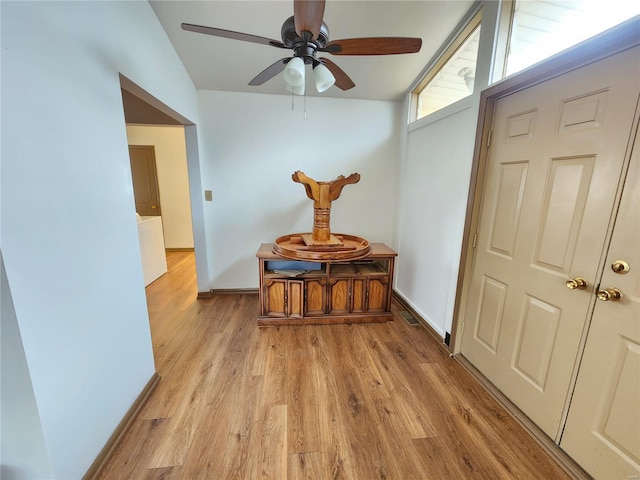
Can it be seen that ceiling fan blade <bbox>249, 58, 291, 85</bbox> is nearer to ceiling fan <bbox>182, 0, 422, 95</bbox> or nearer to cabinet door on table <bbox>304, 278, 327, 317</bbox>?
ceiling fan <bbox>182, 0, 422, 95</bbox>

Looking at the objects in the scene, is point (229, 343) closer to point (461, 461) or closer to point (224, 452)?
point (224, 452)

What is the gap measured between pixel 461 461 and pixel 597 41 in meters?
2.08

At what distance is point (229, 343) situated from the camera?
2.19 m

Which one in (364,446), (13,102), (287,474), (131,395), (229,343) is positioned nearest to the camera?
(13,102)

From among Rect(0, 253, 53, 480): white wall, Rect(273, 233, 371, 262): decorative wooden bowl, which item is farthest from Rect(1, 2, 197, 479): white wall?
Rect(273, 233, 371, 262): decorative wooden bowl

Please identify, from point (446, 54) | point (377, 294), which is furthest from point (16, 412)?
point (446, 54)

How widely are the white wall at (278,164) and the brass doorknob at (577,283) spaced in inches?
83.7

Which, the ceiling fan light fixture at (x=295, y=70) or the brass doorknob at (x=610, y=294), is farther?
the ceiling fan light fixture at (x=295, y=70)

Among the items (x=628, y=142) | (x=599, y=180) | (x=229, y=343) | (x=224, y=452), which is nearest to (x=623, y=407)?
(x=599, y=180)

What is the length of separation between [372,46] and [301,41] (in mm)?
380

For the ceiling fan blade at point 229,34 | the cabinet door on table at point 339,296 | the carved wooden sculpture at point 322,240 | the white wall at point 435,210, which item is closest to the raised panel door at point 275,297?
the carved wooden sculpture at point 322,240

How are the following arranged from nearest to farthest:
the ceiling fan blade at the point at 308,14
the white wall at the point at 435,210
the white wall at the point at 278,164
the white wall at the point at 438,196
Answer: the ceiling fan blade at the point at 308,14 → the white wall at the point at 438,196 → the white wall at the point at 435,210 → the white wall at the point at 278,164

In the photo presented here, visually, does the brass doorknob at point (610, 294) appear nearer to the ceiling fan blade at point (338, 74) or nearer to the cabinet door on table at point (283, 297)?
the ceiling fan blade at point (338, 74)

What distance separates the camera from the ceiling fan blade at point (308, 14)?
946 mm
